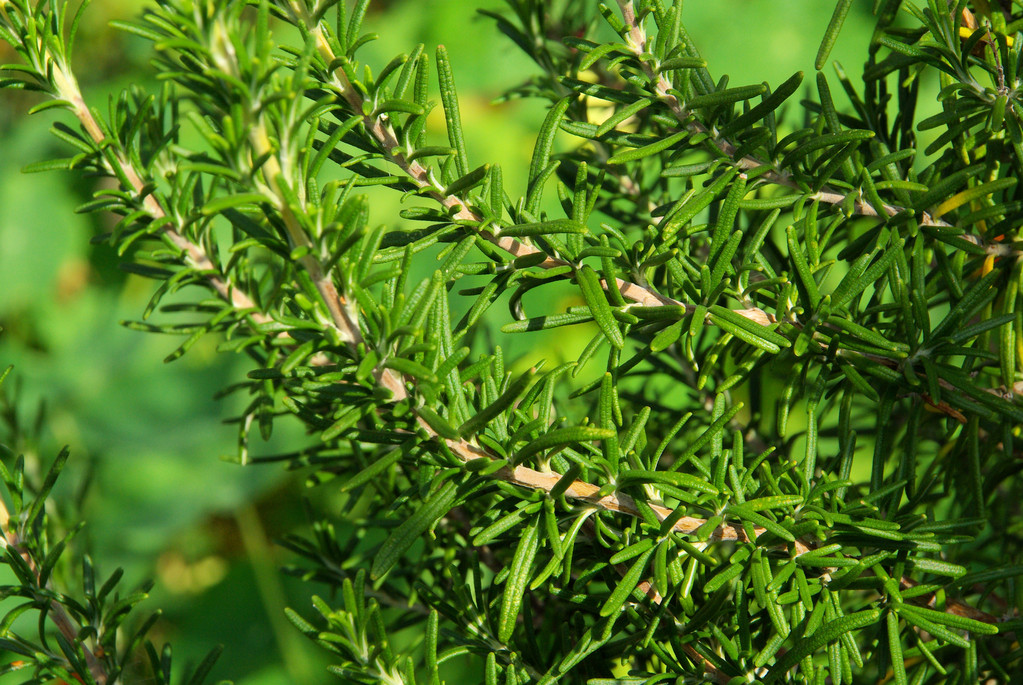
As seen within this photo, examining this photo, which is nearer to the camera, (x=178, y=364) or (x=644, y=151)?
(x=644, y=151)

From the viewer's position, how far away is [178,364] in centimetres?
123

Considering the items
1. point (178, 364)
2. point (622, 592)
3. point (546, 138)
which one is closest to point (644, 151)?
point (546, 138)

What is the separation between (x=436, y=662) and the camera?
0.27m

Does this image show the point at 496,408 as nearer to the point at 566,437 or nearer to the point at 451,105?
the point at 566,437

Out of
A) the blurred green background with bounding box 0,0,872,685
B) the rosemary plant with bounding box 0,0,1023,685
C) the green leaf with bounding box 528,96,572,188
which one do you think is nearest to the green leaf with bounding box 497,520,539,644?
the rosemary plant with bounding box 0,0,1023,685

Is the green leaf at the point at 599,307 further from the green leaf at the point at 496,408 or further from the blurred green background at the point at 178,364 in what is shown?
the blurred green background at the point at 178,364

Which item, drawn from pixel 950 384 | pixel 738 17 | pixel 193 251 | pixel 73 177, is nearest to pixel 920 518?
pixel 950 384

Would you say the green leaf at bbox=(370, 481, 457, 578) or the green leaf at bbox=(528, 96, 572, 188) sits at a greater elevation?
the green leaf at bbox=(528, 96, 572, 188)

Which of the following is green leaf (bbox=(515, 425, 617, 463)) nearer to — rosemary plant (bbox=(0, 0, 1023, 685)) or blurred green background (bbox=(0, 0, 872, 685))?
rosemary plant (bbox=(0, 0, 1023, 685))

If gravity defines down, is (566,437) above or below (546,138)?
below

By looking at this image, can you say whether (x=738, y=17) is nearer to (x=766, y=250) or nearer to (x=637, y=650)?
(x=766, y=250)

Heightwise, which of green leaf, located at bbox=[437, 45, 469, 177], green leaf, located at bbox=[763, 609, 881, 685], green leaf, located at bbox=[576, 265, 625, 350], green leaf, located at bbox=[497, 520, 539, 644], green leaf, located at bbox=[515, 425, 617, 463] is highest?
green leaf, located at bbox=[437, 45, 469, 177]

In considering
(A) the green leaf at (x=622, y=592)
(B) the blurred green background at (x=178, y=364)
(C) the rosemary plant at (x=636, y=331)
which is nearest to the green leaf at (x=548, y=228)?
(C) the rosemary plant at (x=636, y=331)

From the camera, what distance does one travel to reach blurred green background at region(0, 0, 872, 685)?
3.51 feet
